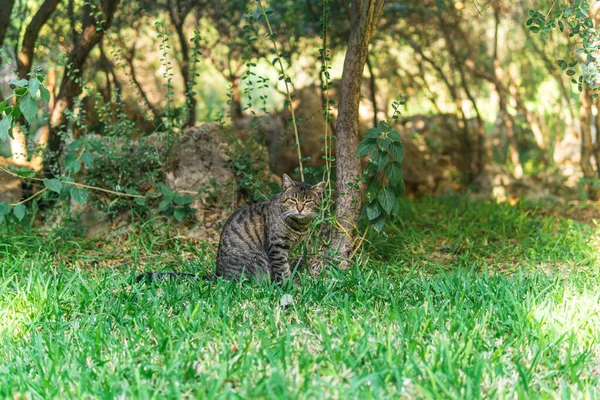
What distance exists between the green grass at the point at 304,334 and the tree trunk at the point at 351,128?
0.31 meters

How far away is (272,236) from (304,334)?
1.17m

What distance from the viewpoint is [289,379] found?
8.03 ft

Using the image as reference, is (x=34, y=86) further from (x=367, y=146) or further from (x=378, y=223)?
(x=378, y=223)

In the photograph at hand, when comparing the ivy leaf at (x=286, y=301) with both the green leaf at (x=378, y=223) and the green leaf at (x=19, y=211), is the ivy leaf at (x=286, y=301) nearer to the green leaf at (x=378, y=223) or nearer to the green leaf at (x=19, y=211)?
the green leaf at (x=378, y=223)

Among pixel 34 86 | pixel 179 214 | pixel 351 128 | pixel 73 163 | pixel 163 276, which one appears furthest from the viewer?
pixel 179 214

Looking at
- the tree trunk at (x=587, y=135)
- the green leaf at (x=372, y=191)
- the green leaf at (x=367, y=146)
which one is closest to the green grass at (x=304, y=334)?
the green leaf at (x=372, y=191)

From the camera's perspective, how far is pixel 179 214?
4.77m

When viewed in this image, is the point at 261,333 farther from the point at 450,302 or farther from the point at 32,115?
the point at 32,115

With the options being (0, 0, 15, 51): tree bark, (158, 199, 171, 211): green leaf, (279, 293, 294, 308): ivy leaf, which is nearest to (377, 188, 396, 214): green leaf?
(279, 293, 294, 308): ivy leaf

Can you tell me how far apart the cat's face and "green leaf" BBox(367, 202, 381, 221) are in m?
0.33

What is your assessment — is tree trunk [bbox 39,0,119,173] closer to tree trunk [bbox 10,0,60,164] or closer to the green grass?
tree trunk [bbox 10,0,60,164]

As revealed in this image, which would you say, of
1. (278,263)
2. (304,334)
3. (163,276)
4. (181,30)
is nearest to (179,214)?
(163,276)

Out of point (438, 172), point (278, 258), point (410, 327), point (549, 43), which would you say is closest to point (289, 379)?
point (410, 327)

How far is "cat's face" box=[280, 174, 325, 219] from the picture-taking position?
3979 mm
